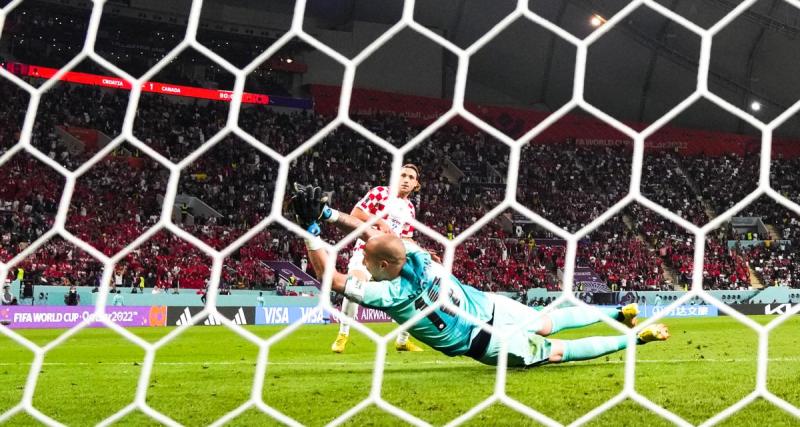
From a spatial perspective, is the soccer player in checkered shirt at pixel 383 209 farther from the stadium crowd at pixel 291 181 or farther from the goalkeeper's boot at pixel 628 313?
the stadium crowd at pixel 291 181

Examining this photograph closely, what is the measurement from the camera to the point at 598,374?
482 cm

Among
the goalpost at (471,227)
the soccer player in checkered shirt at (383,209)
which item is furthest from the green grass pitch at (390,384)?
the goalpost at (471,227)

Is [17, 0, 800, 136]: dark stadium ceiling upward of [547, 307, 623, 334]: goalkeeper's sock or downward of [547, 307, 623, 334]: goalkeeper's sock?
upward

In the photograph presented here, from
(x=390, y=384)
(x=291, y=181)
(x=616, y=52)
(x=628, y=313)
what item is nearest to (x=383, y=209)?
(x=628, y=313)

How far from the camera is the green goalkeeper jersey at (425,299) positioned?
126 inches

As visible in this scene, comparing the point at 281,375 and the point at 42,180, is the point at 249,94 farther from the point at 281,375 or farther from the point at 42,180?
the point at 281,375

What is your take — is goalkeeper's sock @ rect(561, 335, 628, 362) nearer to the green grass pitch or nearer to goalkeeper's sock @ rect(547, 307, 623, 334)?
goalkeeper's sock @ rect(547, 307, 623, 334)

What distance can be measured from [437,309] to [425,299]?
0.15 meters

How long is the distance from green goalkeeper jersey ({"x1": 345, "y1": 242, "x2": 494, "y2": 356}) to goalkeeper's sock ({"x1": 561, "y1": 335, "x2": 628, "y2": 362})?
45cm

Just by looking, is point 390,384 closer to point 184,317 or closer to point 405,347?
point 405,347

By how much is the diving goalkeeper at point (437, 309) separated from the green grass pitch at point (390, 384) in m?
0.25

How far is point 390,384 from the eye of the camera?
454 cm

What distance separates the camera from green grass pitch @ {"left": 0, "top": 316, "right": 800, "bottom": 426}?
3.50 m

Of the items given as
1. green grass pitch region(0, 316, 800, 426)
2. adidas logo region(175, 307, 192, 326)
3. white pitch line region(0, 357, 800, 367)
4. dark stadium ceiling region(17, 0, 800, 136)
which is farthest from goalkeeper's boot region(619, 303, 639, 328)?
dark stadium ceiling region(17, 0, 800, 136)
